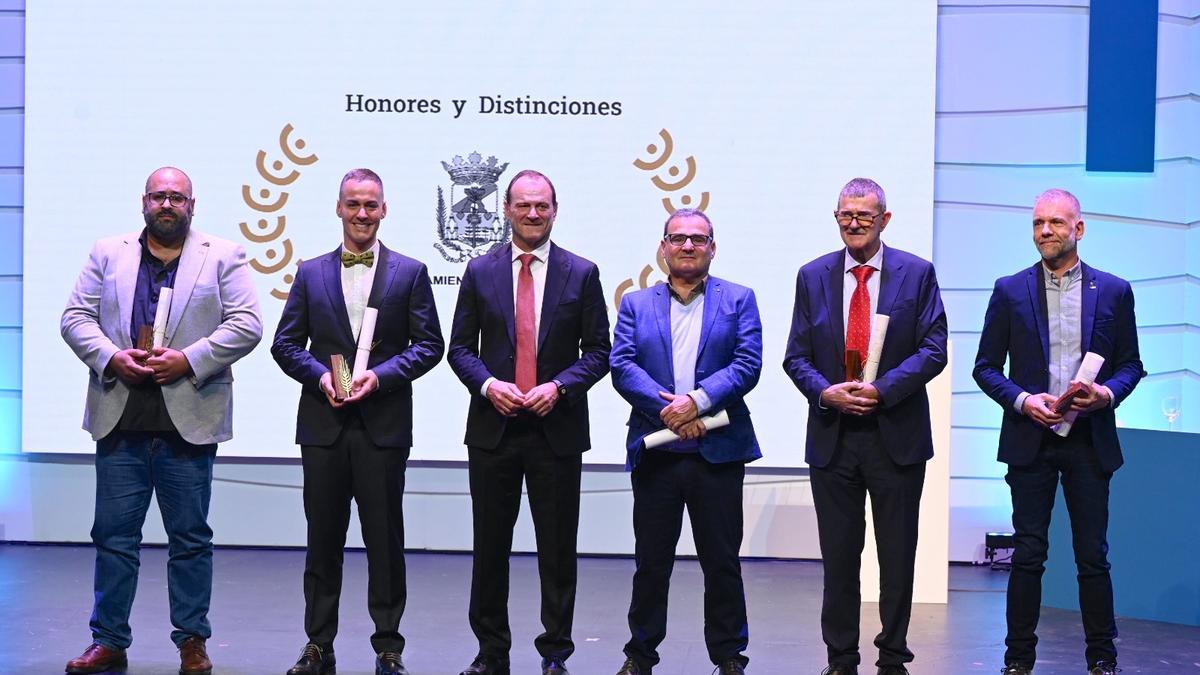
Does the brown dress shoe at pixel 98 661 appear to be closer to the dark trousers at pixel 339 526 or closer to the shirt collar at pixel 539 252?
the dark trousers at pixel 339 526

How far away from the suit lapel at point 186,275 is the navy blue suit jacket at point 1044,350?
272cm

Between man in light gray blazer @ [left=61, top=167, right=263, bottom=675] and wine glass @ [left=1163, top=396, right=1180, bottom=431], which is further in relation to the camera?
wine glass @ [left=1163, top=396, right=1180, bottom=431]

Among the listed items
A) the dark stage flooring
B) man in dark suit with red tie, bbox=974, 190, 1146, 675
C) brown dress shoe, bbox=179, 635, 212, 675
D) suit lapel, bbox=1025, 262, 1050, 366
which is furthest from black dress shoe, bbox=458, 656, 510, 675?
suit lapel, bbox=1025, 262, 1050, 366

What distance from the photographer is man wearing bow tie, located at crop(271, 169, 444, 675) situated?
4121 mm

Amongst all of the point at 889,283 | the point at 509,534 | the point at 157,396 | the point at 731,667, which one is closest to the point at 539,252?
the point at 509,534

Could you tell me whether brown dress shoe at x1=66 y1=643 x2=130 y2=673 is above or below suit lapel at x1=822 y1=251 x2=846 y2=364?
below

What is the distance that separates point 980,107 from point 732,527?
3377mm

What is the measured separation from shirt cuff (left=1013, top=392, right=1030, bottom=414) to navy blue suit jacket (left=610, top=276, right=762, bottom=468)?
87cm

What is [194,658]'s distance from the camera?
13.5ft

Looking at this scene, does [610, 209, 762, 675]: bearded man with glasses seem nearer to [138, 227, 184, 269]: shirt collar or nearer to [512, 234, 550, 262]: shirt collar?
[512, 234, 550, 262]: shirt collar

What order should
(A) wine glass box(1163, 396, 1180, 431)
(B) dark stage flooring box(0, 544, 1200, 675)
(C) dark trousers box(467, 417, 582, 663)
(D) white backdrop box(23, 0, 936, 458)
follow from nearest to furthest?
(C) dark trousers box(467, 417, 582, 663) < (B) dark stage flooring box(0, 544, 1200, 675) < (D) white backdrop box(23, 0, 936, 458) < (A) wine glass box(1163, 396, 1180, 431)

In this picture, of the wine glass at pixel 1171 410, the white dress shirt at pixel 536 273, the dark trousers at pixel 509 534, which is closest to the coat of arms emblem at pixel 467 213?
the white dress shirt at pixel 536 273

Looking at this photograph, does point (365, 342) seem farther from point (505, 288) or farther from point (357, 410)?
point (505, 288)

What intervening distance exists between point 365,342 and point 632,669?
138 centimetres
